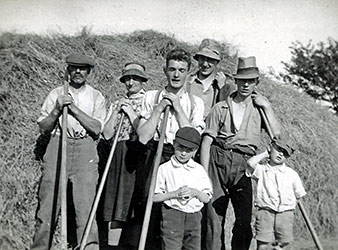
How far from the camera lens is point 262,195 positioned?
5.13 metres

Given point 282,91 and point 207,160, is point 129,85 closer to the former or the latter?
point 207,160

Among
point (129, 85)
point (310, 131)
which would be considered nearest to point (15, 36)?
point (129, 85)

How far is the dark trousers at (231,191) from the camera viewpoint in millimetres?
5211

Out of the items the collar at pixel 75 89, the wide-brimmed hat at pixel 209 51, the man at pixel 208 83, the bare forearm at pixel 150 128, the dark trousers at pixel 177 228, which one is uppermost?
the wide-brimmed hat at pixel 209 51

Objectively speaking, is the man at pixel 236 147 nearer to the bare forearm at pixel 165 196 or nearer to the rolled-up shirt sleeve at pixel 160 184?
the rolled-up shirt sleeve at pixel 160 184

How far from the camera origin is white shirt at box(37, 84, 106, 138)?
5.26 m

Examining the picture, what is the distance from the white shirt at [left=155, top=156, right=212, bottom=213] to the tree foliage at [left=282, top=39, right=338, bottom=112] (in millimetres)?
20248

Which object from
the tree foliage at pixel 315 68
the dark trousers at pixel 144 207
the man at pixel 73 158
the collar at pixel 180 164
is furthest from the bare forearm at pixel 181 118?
the tree foliage at pixel 315 68

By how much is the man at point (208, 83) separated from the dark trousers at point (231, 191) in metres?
0.88

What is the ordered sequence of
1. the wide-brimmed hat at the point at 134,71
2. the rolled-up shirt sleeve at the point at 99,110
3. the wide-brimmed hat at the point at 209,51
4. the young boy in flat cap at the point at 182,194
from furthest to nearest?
the wide-brimmed hat at the point at 209,51, the wide-brimmed hat at the point at 134,71, the rolled-up shirt sleeve at the point at 99,110, the young boy in flat cap at the point at 182,194

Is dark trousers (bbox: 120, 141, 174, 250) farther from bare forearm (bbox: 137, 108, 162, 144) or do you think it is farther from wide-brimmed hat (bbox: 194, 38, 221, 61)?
wide-brimmed hat (bbox: 194, 38, 221, 61)

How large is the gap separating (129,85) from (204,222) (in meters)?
1.77

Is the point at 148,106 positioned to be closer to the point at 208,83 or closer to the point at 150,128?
the point at 150,128

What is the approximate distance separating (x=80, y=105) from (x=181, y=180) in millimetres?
1462
